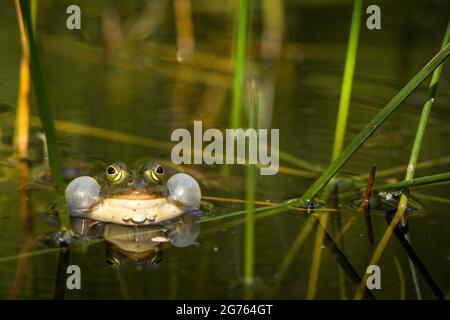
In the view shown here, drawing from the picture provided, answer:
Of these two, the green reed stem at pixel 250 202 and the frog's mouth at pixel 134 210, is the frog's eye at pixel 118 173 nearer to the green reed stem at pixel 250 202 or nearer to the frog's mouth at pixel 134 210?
the frog's mouth at pixel 134 210

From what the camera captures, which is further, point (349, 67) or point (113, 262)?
point (349, 67)

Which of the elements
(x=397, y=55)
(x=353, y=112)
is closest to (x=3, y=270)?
(x=353, y=112)

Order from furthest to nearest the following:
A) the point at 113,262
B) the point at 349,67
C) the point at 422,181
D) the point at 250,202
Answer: the point at 349,67
the point at 422,181
the point at 113,262
the point at 250,202

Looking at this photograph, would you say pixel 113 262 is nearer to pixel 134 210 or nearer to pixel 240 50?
pixel 134 210

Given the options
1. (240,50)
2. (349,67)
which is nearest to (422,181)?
(349,67)

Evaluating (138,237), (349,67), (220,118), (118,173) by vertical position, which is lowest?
(138,237)

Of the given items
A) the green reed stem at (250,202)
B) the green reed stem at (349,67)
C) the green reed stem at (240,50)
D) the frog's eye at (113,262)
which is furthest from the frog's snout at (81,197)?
the green reed stem at (349,67)

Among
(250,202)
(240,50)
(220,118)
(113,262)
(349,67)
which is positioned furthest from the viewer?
(220,118)

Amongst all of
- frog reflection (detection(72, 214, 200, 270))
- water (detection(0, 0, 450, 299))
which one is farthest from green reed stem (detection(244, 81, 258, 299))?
frog reflection (detection(72, 214, 200, 270))
